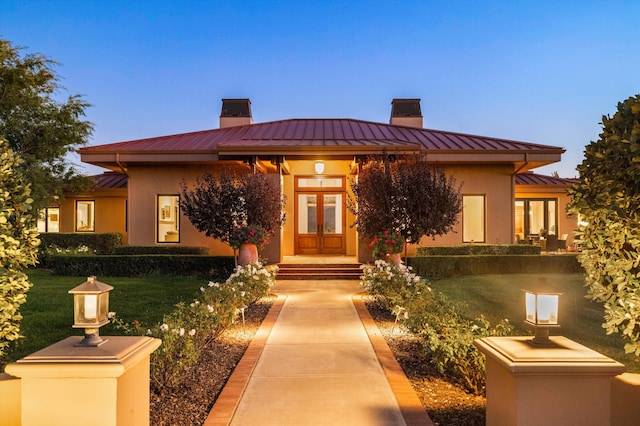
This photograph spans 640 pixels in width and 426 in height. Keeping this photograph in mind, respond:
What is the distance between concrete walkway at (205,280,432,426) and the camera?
373 cm

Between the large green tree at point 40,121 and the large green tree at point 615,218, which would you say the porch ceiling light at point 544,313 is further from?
the large green tree at point 40,121

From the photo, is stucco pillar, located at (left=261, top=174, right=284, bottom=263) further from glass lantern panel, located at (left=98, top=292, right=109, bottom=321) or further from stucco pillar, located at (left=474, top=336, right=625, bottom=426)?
stucco pillar, located at (left=474, top=336, right=625, bottom=426)

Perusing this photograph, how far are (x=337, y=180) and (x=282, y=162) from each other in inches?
128

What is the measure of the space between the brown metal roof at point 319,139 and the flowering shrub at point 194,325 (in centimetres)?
555

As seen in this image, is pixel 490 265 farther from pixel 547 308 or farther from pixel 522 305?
pixel 547 308

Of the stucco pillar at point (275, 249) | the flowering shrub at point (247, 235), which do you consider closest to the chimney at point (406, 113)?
the stucco pillar at point (275, 249)

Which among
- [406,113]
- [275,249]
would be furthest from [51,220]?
[406,113]

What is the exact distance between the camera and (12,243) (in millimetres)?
3346

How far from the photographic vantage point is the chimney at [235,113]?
67.9 ft

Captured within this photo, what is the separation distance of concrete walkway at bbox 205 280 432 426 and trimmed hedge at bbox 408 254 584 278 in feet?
17.7

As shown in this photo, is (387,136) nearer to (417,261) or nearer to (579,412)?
(417,261)

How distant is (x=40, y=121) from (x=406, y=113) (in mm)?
15997

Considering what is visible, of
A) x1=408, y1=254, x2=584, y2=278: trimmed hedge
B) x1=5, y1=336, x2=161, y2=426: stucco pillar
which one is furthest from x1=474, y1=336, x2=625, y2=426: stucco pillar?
x1=408, y1=254, x2=584, y2=278: trimmed hedge

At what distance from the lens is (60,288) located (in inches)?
415
